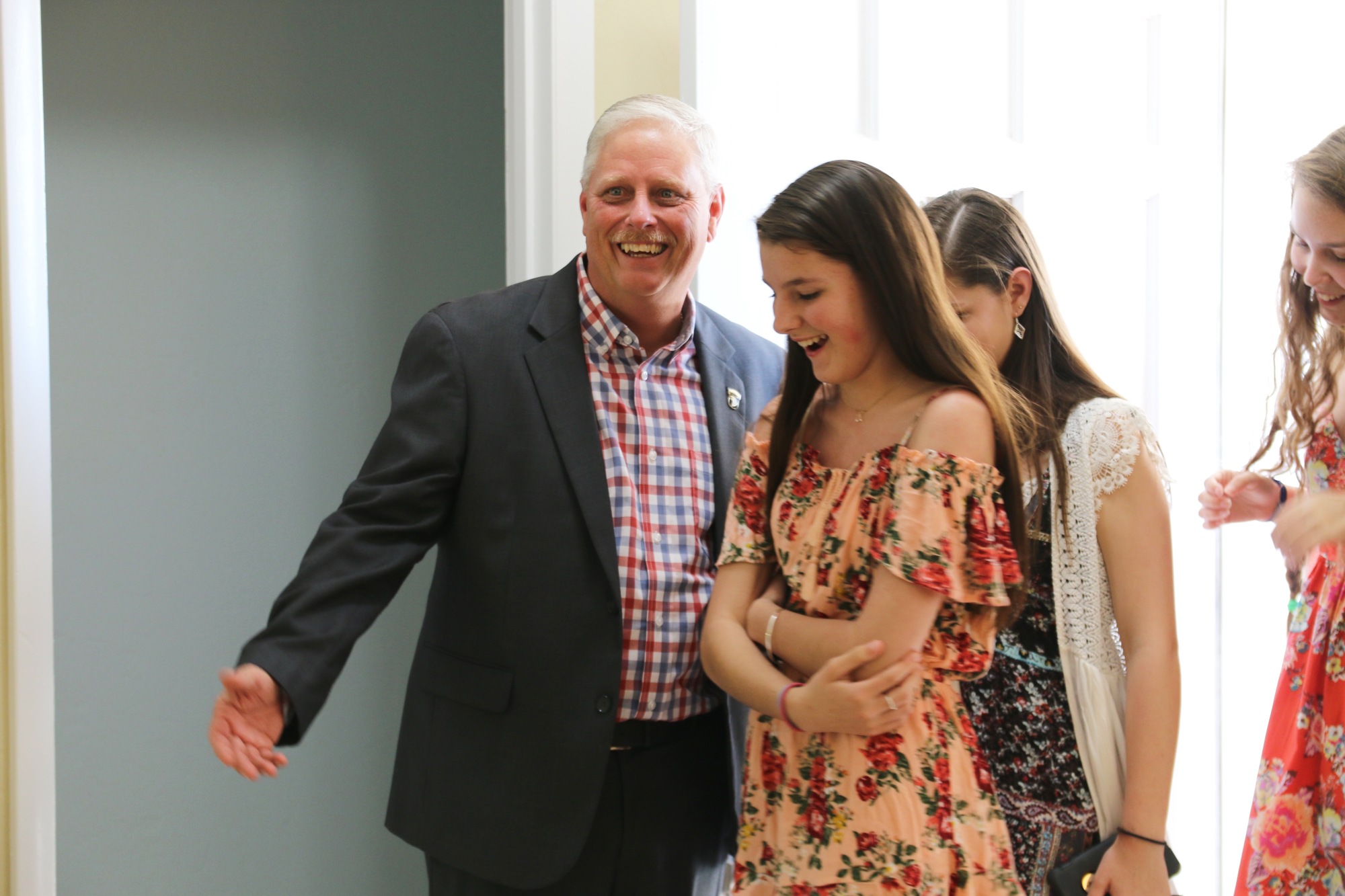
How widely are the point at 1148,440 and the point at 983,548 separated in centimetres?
30

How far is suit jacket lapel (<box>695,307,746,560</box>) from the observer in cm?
154

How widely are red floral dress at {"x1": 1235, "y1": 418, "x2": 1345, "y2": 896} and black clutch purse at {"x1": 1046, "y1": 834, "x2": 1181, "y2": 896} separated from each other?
0.99 feet

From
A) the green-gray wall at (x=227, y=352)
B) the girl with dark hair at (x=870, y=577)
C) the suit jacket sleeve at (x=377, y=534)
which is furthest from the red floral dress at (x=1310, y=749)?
the green-gray wall at (x=227, y=352)

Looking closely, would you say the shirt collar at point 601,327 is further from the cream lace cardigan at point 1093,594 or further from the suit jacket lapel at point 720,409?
the cream lace cardigan at point 1093,594

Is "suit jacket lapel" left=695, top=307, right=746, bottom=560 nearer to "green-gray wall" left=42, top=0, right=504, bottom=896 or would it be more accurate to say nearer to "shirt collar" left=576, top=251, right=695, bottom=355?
"shirt collar" left=576, top=251, right=695, bottom=355

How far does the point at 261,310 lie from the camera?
8.67ft

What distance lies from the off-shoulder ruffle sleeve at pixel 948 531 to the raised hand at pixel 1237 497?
56cm

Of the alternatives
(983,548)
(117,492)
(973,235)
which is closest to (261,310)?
(117,492)

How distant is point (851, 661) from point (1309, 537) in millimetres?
572

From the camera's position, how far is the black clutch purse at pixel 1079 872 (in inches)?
47.1

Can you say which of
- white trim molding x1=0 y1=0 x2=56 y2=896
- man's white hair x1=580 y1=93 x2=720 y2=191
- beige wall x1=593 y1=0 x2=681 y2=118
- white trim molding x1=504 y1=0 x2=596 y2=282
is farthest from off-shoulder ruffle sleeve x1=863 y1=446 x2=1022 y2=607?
white trim molding x1=0 y1=0 x2=56 y2=896

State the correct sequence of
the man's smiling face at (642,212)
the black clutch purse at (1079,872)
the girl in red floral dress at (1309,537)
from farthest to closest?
1. the man's smiling face at (642,212)
2. the girl in red floral dress at (1309,537)
3. the black clutch purse at (1079,872)

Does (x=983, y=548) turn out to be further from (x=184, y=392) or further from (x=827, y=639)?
(x=184, y=392)

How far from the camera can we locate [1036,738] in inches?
49.1
